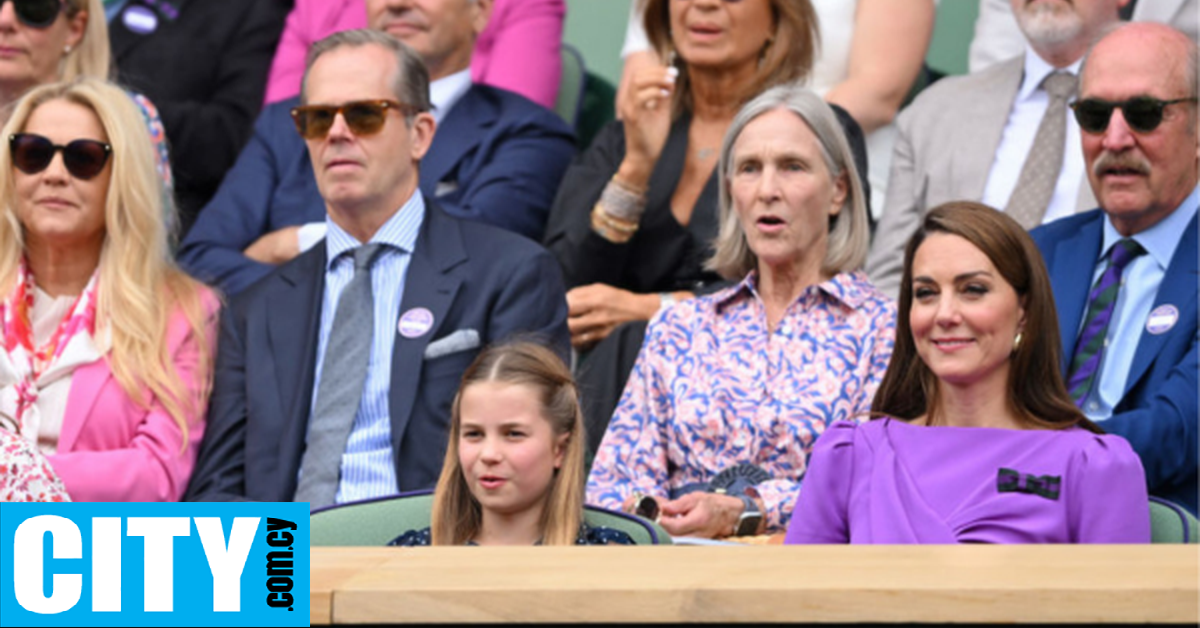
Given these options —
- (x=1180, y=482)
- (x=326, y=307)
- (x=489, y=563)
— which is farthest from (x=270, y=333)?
(x=489, y=563)

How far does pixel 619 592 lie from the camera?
172cm

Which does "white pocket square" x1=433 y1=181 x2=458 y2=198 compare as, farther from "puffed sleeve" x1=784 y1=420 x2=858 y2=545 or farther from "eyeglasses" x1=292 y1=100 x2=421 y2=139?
"puffed sleeve" x1=784 y1=420 x2=858 y2=545

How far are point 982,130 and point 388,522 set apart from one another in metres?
2.11

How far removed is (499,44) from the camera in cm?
522

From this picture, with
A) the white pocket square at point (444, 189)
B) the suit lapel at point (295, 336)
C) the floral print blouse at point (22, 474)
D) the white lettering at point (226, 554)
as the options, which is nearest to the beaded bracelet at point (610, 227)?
the white pocket square at point (444, 189)

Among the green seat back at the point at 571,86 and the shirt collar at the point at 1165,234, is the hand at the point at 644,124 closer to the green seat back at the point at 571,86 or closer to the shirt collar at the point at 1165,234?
the green seat back at the point at 571,86

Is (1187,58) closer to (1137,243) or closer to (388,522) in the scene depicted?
(1137,243)

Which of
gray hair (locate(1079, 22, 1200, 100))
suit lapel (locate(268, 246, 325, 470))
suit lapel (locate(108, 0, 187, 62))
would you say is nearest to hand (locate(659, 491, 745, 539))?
suit lapel (locate(268, 246, 325, 470))

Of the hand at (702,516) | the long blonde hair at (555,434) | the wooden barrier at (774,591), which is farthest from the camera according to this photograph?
the hand at (702,516)

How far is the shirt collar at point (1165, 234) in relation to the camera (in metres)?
3.80

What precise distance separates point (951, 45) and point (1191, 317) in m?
2.23

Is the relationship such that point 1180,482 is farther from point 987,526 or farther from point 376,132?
point 376,132

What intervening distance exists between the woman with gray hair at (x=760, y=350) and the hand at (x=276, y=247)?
1.11m

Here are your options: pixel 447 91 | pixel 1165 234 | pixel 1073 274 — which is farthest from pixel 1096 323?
pixel 447 91
